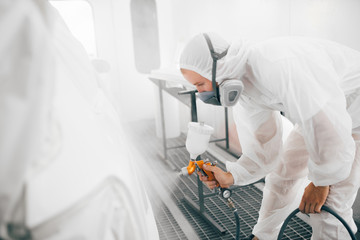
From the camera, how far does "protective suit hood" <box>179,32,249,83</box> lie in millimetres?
1260

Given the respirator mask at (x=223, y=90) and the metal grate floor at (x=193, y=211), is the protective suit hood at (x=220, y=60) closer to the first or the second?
the respirator mask at (x=223, y=90)

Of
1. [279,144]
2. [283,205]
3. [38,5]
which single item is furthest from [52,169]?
[283,205]

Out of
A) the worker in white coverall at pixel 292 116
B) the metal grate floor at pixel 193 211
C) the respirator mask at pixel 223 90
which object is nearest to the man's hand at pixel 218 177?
the worker in white coverall at pixel 292 116

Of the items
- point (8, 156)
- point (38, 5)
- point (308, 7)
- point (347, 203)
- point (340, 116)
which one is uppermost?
point (308, 7)

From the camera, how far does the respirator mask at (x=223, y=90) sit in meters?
1.26

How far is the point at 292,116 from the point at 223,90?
12.5 inches

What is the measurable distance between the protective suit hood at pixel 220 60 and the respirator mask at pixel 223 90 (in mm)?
18

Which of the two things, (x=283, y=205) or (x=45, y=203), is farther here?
(x=283, y=205)

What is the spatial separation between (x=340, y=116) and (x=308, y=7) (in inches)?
51.5

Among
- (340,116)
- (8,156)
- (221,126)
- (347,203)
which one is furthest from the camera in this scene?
(221,126)

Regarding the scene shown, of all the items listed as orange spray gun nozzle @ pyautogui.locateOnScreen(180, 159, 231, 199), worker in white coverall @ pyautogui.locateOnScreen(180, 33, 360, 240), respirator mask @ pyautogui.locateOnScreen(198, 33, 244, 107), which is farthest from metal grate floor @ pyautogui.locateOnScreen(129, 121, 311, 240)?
respirator mask @ pyautogui.locateOnScreen(198, 33, 244, 107)

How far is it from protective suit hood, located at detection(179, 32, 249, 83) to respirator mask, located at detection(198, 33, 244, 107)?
2 cm

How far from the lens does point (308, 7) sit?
6.62ft

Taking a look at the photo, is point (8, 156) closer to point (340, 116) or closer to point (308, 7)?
point (340, 116)
